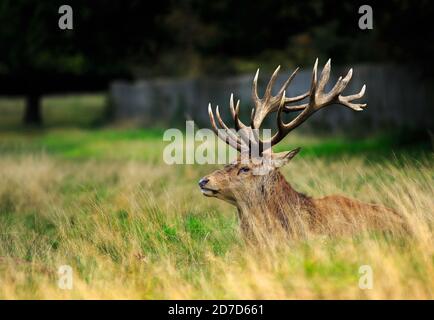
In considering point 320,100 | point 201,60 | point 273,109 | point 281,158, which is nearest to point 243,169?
point 281,158

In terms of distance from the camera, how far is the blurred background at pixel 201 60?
1789 cm

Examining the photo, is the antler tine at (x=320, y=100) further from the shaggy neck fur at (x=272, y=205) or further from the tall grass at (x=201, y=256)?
the tall grass at (x=201, y=256)

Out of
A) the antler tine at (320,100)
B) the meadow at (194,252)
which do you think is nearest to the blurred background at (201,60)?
the antler tine at (320,100)

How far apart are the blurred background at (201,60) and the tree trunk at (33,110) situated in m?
0.05

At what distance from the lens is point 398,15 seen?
15.7 m

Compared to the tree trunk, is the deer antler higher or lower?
lower

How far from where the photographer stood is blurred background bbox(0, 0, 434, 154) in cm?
1789

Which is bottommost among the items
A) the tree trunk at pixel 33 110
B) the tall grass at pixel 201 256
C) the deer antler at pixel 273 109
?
the tall grass at pixel 201 256

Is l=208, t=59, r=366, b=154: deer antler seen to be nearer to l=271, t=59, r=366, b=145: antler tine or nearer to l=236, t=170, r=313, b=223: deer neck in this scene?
l=271, t=59, r=366, b=145: antler tine

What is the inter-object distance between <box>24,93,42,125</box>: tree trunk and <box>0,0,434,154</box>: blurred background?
47 mm

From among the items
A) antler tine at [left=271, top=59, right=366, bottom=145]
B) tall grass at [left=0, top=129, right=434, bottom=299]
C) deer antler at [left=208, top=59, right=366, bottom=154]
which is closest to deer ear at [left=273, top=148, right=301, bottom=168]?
deer antler at [left=208, top=59, right=366, bottom=154]

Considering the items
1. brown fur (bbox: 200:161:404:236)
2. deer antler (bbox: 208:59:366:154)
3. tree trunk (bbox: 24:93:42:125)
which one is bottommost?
brown fur (bbox: 200:161:404:236)

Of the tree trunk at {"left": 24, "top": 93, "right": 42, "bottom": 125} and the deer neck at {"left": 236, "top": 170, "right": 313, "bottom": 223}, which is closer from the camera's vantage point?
the deer neck at {"left": 236, "top": 170, "right": 313, "bottom": 223}

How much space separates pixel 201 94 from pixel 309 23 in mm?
6704
